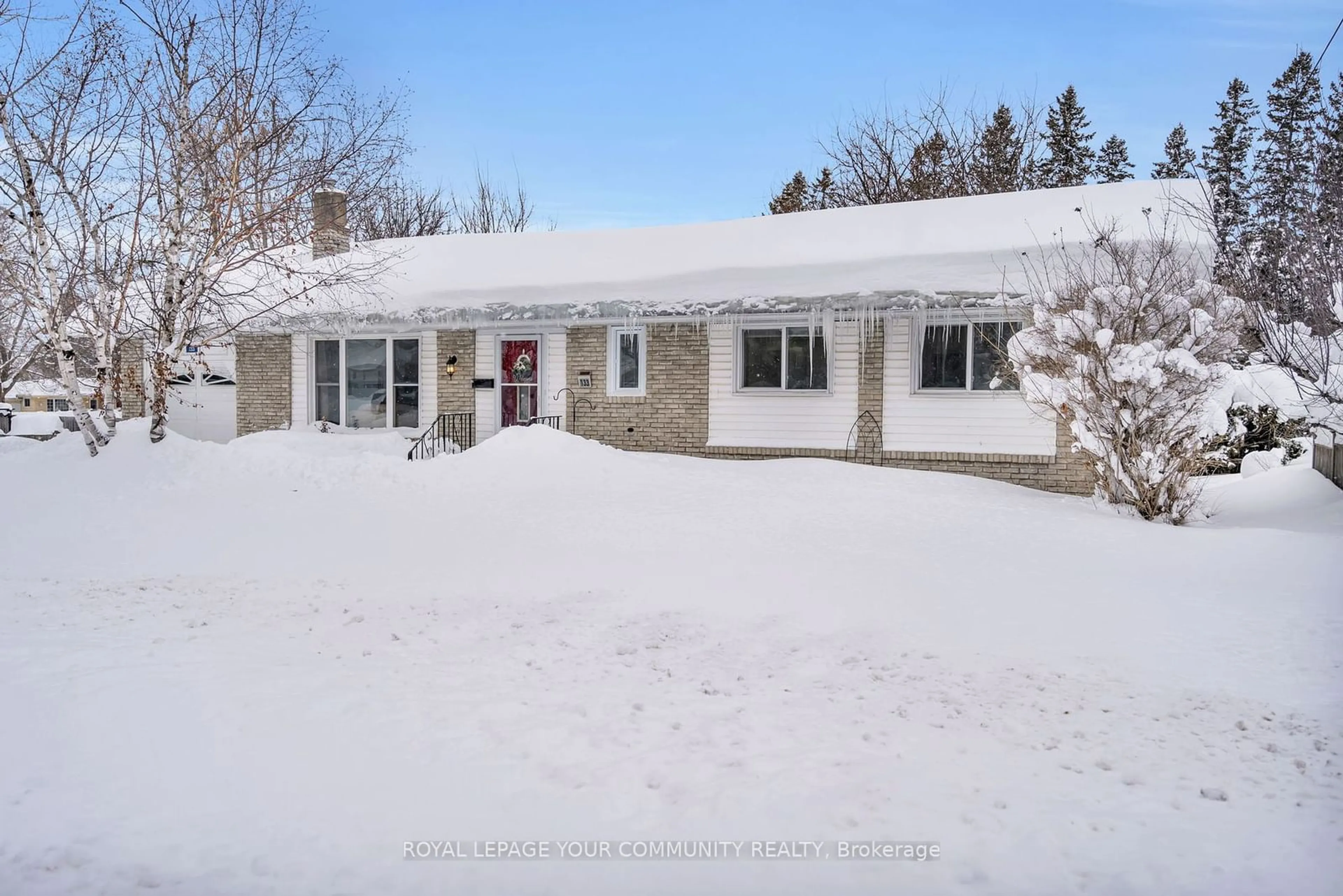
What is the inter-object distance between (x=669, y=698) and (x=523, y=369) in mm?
11224

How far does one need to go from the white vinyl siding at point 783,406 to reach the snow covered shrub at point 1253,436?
4811mm

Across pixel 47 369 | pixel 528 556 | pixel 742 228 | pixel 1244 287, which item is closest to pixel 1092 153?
pixel 742 228

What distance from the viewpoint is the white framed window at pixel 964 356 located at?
42.0ft

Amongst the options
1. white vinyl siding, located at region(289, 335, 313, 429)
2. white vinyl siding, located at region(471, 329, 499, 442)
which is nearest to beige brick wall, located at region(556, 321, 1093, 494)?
white vinyl siding, located at region(471, 329, 499, 442)

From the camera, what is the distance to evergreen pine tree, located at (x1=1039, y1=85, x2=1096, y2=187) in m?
32.5

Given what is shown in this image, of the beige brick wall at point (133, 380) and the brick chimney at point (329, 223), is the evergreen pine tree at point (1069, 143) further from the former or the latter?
the beige brick wall at point (133, 380)

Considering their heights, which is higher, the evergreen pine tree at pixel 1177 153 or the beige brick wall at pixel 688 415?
the evergreen pine tree at pixel 1177 153

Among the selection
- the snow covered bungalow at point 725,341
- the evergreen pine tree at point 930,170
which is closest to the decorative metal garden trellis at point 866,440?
the snow covered bungalow at point 725,341

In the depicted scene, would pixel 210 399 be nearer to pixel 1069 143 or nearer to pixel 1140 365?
pixel 1140 365

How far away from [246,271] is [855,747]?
14802 mm

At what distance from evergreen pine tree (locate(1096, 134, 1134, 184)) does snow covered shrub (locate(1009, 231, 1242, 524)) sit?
92.3 ft

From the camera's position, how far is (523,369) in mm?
15219

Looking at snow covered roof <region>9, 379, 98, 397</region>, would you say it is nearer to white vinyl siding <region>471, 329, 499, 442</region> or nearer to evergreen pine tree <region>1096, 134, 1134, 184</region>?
white vinyl siding <region>471, 329, 499, 442</region>

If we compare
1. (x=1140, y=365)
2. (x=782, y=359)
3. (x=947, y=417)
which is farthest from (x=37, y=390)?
(x=1140, y=365)
